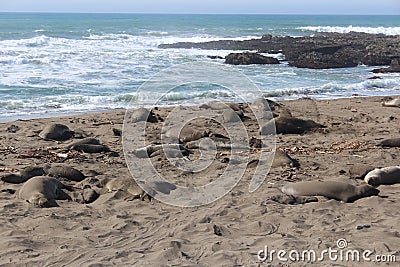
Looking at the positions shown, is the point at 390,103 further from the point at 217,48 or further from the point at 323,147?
the point at 217,48

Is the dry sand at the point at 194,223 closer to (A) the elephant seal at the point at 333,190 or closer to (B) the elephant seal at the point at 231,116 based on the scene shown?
(A) the elephant seal at the point at 333,190

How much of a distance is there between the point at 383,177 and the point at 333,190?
949mm

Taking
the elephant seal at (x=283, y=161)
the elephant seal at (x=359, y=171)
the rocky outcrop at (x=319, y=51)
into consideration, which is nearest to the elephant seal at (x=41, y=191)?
the elephant seal at (x=283, y=161)

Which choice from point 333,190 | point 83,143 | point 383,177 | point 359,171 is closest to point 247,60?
point 83,143

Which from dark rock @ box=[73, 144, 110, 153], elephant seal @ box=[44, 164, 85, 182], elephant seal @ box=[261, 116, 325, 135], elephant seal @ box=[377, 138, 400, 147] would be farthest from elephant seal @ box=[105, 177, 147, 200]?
elephant seal @ box=[377, 138, 400, 147]

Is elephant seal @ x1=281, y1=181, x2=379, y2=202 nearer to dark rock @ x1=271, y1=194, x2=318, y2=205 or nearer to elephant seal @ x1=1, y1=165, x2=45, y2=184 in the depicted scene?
dark rock @ x1=271, y1=194, x2=318, y2=205

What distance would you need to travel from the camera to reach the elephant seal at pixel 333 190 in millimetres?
5719

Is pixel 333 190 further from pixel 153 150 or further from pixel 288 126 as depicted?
pixel 288 126

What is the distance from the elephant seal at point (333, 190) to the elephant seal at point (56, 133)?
4.78 metres

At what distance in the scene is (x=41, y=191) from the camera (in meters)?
5.79

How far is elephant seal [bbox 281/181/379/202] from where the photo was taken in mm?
5719
